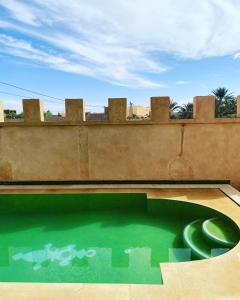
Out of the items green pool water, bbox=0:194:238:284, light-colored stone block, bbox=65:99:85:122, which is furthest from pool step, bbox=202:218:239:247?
light-colored stone block, bbox=65:99:85:122

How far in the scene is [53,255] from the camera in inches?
159

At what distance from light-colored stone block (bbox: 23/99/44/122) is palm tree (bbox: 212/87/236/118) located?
95.7 ft

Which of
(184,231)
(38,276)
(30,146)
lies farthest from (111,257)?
(30,146)

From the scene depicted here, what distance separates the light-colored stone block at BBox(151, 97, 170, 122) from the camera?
6488 millimetres

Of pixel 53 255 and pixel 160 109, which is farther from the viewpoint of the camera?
pixel 160 109

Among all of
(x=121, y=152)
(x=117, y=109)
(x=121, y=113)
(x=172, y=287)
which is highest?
(x=117, y=109)

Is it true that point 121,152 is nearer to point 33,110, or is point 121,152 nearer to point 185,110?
point 33,110

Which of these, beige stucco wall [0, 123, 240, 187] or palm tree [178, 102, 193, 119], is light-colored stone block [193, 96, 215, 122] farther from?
palm tree [178, 102, 193, 119]

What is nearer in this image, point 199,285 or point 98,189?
point 199,285

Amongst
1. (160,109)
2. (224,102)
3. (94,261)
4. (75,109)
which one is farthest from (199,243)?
(224,102)

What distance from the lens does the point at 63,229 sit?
16.3ft

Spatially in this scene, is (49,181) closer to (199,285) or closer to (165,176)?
(165,176)

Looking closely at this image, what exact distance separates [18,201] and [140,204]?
276 cm

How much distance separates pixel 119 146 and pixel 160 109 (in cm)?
140
